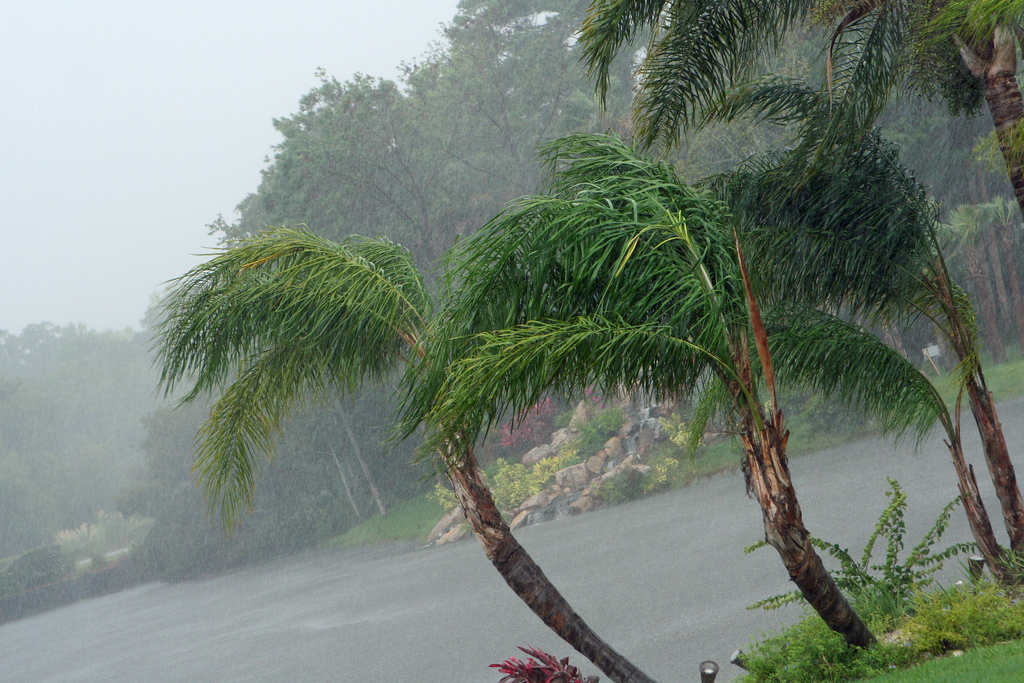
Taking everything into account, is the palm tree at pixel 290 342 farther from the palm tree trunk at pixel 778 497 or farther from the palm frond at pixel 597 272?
the palm tree trunk at pixel 778 497

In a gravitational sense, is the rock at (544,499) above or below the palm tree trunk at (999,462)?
below

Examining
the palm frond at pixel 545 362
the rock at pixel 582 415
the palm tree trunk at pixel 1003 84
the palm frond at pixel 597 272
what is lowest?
the rock at pixel 582 415

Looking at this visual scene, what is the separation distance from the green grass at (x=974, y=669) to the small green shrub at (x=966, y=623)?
0.77ft

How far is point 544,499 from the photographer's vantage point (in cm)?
1917

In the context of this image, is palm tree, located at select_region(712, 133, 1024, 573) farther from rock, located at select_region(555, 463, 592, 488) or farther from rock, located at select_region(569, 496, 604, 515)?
rock, located at select_region(555, 463, 592, 488)

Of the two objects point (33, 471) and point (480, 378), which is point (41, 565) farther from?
point (480, 378)

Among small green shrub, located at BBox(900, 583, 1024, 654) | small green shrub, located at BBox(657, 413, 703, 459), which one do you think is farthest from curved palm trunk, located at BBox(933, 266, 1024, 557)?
small green shrub, located at BBox(657, 413, 703, 459)

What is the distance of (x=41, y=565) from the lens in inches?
1144

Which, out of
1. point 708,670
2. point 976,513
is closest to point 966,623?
point 976,513

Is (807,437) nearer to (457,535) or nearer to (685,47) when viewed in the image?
(457,535)

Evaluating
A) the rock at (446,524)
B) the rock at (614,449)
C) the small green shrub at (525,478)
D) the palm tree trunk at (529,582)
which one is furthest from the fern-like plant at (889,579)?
the rock at (446,524)

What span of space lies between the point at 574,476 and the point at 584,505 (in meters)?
1.02

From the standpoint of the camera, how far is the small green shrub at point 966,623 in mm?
4957

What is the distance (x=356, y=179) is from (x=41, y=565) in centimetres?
1970
